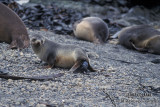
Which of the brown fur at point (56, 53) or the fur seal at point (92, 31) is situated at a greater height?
the brown fur at point (56, 53)

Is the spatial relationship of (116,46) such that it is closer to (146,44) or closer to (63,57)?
(146,44)

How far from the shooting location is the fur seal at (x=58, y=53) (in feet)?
13.2

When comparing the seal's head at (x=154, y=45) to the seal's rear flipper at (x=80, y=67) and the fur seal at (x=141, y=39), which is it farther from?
the seal's rear flipper at (x=80, y=67)

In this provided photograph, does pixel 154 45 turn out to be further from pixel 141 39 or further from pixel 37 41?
pixel 37 41

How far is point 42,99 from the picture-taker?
2740mm

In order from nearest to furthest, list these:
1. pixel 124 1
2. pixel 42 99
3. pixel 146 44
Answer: pixel 42 99
pixel 146 44
pixel 124 1

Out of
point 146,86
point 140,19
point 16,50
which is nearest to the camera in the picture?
point 146,86

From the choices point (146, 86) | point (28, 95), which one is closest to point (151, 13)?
point (146, 86)

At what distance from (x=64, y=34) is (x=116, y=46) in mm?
1388

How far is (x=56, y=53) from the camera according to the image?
4.12 metres

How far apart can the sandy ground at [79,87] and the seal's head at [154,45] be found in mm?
2103

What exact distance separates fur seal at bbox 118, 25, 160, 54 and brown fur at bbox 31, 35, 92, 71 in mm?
3134

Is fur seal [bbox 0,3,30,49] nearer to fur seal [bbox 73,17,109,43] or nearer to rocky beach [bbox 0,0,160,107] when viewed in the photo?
rocky beach [bbox 0,0,160,107]

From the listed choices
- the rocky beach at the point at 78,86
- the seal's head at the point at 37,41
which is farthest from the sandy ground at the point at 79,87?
the seal's head at the point at 37,41
